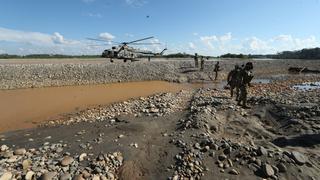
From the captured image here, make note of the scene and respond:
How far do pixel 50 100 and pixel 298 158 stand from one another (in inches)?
819

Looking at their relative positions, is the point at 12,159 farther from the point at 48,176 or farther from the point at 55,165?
the point at 48,176

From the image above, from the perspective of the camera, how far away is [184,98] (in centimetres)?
2253

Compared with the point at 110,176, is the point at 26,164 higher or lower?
higher

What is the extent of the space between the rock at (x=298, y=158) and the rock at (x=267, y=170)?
42.9 inches

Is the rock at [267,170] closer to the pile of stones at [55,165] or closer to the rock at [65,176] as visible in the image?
the pile of stones at [55,165]

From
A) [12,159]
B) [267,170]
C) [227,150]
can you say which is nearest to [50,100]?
[12,159]

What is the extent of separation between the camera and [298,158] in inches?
417

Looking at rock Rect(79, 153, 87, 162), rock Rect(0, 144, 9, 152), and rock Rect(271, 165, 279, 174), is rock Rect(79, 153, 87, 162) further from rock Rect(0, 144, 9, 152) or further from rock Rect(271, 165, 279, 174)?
rock Rect(271, 165, 279, 174)

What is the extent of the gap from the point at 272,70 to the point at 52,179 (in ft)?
157

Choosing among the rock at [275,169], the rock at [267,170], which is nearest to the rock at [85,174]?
the rock at [267,170]

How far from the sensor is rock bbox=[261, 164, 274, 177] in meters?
9.90

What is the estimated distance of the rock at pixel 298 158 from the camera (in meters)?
10.5

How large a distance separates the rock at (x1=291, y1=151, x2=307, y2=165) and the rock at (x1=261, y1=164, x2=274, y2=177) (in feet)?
3.57

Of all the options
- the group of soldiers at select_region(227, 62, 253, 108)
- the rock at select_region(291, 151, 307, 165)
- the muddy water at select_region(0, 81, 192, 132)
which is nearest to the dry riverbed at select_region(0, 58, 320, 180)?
the rock at select_region(291, 151, 307, 165)
